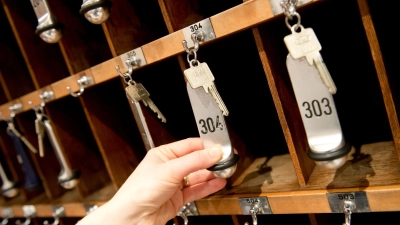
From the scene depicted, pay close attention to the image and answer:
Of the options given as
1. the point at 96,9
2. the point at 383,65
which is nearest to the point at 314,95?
the point at 383,65

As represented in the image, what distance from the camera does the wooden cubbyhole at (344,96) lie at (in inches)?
28.3

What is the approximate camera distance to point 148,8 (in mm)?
1034

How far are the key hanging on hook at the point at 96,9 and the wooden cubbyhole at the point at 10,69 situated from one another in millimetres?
668

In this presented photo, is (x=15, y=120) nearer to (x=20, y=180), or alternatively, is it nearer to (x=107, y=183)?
(x=20, y=180)

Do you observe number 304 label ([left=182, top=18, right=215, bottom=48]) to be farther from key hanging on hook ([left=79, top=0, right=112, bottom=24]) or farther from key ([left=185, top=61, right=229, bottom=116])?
key hanging on hook ([left=79, top=0, right=112, bottom=24])

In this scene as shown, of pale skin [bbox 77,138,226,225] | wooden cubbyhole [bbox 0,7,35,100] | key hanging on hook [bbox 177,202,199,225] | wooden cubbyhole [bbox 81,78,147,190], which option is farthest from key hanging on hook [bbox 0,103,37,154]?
key hanging on hook [bbox 177,202,199,225]

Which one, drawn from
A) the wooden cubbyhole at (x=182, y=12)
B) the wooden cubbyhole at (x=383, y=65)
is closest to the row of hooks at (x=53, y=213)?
the wooden cubbyhole at (x=182, y=12)

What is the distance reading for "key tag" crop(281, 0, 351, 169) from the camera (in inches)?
22.1

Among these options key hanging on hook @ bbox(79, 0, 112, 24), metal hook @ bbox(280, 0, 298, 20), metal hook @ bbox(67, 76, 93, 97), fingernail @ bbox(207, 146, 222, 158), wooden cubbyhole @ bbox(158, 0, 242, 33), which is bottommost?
fingernail @ bbox(207, 146, 222, 158)

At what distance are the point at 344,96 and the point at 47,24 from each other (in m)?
0.80

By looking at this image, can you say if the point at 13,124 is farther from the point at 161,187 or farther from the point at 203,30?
the point at 203,30

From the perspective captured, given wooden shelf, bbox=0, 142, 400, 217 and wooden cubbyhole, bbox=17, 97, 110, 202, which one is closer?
wooden shelf, bbox=0, 142, 400, 217

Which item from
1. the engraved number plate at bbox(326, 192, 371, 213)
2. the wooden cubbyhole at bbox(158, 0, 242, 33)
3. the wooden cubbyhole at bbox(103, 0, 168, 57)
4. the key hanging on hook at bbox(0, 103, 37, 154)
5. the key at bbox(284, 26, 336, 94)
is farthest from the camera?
the key hanging on hook at bbox(0, 103, 37, 154)

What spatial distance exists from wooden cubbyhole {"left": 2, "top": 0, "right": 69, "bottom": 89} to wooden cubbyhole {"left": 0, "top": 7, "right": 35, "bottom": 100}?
0.65 ft
